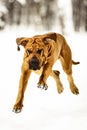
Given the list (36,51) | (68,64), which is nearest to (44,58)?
(36,51)

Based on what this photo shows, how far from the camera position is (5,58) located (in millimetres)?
1534

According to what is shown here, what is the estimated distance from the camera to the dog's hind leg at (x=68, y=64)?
5.02 ft

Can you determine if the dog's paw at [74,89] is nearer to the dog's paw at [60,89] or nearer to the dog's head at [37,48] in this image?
the dog's paw at [60,89]

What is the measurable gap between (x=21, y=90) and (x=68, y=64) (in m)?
0.21

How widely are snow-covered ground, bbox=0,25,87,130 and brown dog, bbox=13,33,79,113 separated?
2 cm

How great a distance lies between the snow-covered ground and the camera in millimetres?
1493

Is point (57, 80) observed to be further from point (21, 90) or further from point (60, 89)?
point (21, 90)

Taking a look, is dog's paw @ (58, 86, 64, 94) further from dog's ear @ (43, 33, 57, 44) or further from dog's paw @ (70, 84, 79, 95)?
dog's ear @ (43, 33, 57, 44)

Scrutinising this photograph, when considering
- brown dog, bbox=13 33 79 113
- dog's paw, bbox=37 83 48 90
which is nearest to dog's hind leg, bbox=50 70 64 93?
brown dog, bbox=13 33 79 113

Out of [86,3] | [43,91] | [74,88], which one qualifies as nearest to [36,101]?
[43,91]

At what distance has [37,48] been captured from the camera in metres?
1.42

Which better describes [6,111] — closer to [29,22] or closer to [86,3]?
[29,22]

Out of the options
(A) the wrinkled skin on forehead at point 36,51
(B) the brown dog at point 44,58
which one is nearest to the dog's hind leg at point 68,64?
(B) the brown dog at point 44,58

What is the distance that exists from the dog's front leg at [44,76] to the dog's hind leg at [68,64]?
0.26 ft
